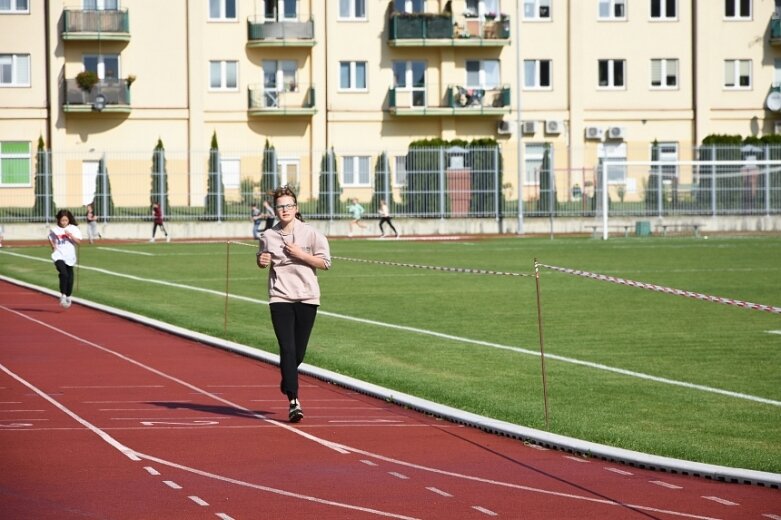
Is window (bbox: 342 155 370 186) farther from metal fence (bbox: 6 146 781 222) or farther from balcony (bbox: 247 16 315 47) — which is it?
balcony (bbox: 247 16 315 47)

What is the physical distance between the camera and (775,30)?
2704 inches

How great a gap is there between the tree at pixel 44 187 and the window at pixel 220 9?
14.3m

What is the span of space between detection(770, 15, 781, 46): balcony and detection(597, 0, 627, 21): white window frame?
6925 mm

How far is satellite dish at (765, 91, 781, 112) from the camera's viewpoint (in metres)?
68.2

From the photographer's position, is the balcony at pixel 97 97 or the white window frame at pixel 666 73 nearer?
the balcony at pixel 97 97

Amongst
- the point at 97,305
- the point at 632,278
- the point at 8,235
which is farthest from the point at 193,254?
the point at 97,305

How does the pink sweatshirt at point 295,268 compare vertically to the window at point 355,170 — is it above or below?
below

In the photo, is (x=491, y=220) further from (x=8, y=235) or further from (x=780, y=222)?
(x=8, y=235)

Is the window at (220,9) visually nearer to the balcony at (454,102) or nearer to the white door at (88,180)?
the balcony at (454,102)

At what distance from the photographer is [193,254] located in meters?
44.4

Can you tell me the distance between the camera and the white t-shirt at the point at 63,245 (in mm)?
25156

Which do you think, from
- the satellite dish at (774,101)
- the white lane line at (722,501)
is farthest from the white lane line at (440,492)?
the satellite dish at (774,101)

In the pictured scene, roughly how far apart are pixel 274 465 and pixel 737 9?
6220cm

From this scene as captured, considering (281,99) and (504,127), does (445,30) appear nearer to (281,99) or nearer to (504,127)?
(504,127)
